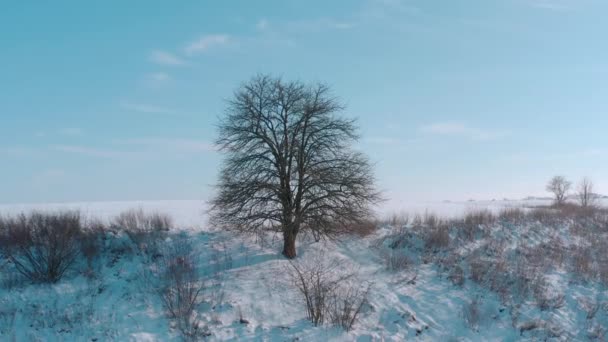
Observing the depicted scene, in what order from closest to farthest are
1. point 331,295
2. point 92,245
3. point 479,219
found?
1. point 331,295
2. point 92,245
3. point 479,219

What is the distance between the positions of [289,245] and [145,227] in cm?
696

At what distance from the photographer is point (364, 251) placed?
1894cm

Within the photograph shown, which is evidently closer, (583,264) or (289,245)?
(289,245)

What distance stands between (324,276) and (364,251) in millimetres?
4217

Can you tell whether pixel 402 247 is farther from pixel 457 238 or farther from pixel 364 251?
pixel 457 238

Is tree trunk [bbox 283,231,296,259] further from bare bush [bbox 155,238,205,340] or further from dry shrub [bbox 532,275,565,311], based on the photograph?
dry shrub [bbox 532,275,565,311]

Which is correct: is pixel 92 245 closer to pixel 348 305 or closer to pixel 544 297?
pixel 348 305

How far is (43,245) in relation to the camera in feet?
49.6

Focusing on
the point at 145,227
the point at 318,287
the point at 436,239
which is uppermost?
the point at 145,227

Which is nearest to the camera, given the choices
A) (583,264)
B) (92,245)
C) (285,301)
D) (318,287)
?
(318,287)

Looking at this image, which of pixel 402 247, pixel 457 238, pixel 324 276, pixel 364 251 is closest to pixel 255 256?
pixel 324 276

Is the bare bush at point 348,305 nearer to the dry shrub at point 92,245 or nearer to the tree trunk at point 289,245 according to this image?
the tree trunk at point 289,245

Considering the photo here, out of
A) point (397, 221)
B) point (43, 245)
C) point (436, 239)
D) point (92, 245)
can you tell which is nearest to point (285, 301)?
point (92, 245)

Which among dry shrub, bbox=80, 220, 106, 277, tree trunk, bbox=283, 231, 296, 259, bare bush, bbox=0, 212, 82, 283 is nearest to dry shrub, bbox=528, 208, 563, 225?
tree trunk, bbox=283, 231, 296, 259
